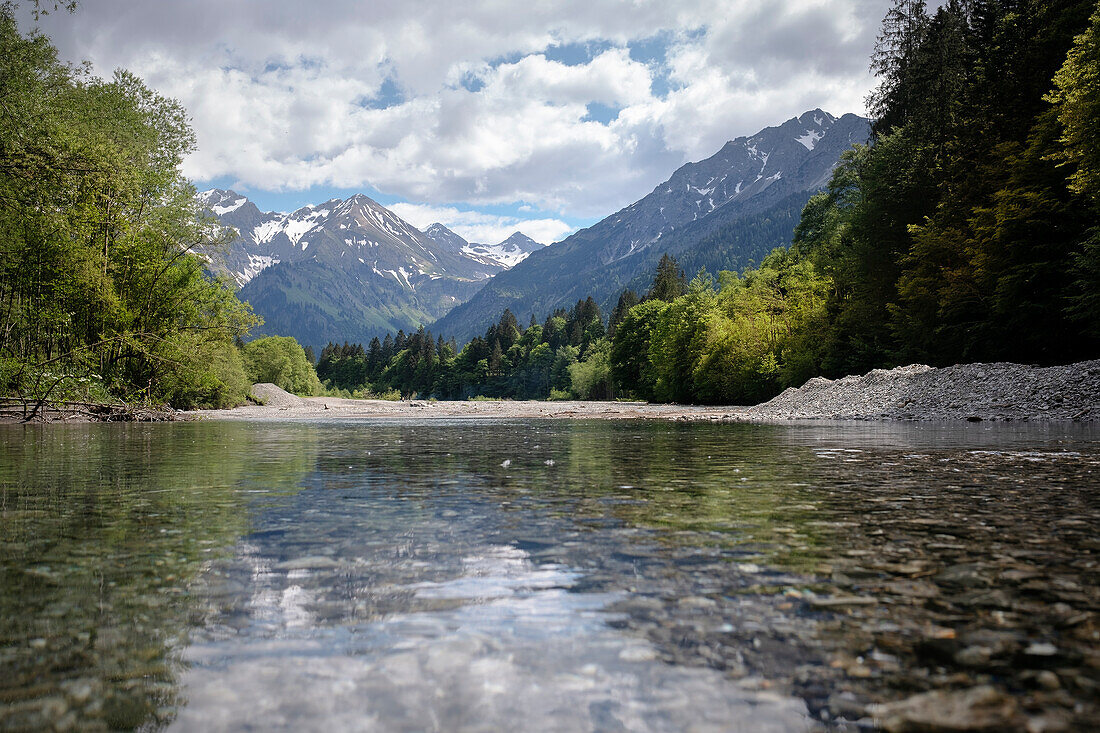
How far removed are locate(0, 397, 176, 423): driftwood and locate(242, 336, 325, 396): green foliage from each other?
80.2 meters

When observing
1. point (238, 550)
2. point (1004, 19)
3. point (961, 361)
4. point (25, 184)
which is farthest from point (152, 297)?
point (1004, 19)

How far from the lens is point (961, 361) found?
3481 cm

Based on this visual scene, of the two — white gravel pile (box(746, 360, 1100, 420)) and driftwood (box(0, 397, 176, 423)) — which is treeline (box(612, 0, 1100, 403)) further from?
driftwood (box(0, 397, 176, 423))

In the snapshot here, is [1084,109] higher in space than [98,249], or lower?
higher

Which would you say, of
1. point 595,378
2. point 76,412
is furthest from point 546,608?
point 595,378

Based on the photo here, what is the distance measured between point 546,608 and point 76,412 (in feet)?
99.6

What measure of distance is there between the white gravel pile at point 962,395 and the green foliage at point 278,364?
93926 millimetres

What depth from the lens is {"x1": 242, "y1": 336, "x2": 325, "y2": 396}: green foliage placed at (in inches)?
4414

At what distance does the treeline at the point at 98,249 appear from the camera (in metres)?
19.0

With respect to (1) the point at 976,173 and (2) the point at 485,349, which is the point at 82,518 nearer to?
(1) the point at 976,173

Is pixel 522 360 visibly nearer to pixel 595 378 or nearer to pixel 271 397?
pixel 595 378

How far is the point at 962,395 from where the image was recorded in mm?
26266

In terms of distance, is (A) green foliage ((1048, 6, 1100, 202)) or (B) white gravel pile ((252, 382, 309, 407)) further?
(B) white gravel pile ((252, 382, 309, 407))

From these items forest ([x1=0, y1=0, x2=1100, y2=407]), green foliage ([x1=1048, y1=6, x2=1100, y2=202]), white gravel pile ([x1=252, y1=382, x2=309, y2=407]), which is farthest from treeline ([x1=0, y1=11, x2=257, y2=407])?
white gravel pile ([x1=252, y1=382, x2=309, y2=407])
